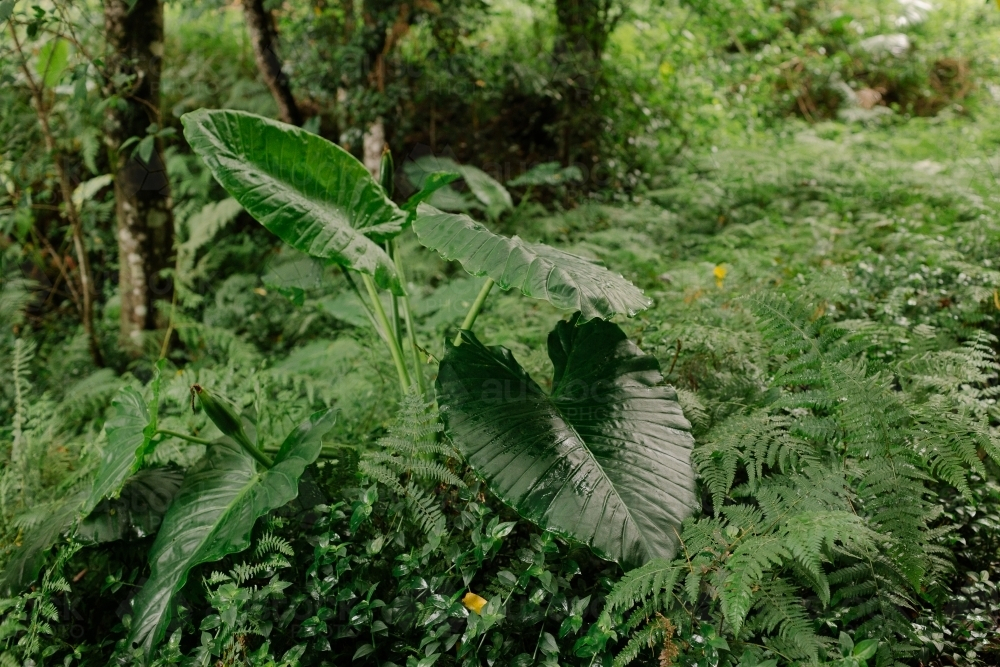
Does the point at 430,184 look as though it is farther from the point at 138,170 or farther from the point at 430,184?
the point at 138,170

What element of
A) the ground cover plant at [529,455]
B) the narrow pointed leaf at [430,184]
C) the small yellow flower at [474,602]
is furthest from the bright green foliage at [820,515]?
the narrow pointed leaf at [430,184]

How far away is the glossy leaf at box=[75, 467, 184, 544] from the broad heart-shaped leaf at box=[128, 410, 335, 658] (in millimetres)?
90

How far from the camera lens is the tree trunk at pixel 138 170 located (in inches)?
116

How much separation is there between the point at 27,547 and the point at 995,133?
18.7ft

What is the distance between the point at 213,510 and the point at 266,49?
3112mm

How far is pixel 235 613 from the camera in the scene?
4.55 feet

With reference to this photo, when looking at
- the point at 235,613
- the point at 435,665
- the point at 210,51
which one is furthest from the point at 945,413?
the point at 210,51

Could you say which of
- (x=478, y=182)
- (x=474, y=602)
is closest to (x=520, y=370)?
(x=474, y=602)

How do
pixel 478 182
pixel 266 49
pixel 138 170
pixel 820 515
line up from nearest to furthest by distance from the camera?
pixel 820 515 → pixel 138 170 → pixel 478 182 → pixel 266 49

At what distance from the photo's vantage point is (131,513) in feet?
5.58

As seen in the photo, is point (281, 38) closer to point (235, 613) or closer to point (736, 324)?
point (736, 324)

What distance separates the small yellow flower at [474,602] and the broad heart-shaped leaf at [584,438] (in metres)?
0.22

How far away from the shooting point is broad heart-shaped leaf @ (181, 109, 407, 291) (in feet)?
5.48

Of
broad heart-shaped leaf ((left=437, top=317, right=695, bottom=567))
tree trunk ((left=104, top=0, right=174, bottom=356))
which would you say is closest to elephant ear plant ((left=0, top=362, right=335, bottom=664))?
broad heart-shaped leaf ((left=437, top=317, right=695, bottom=567))
